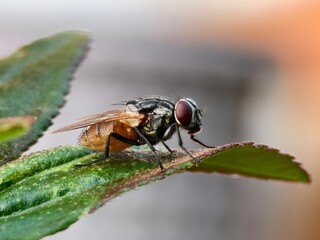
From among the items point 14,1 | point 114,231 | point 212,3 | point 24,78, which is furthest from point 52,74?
point 212,3

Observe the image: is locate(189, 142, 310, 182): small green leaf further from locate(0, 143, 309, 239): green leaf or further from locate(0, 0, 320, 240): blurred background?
locate(0, 0, 320, 240): blurred background

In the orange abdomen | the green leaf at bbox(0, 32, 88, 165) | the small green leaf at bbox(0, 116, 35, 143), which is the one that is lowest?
the orange abdomen

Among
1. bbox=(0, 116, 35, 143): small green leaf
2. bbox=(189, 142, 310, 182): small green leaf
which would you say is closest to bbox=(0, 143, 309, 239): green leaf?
bbox=(189, 142, 310, 182): small green leaf

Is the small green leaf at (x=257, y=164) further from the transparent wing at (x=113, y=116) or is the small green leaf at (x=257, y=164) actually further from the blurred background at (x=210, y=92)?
the blurred background at (x=210, y=92)

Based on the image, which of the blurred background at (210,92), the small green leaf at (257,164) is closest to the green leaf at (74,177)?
the small green leaf at (257,164)

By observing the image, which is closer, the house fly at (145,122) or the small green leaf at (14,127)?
the small green leaf at (14,127)

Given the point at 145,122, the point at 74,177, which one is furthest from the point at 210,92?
the point at 74,177

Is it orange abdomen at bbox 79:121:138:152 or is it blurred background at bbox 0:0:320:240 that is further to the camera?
blurred background at bbox 0:0:320:240
